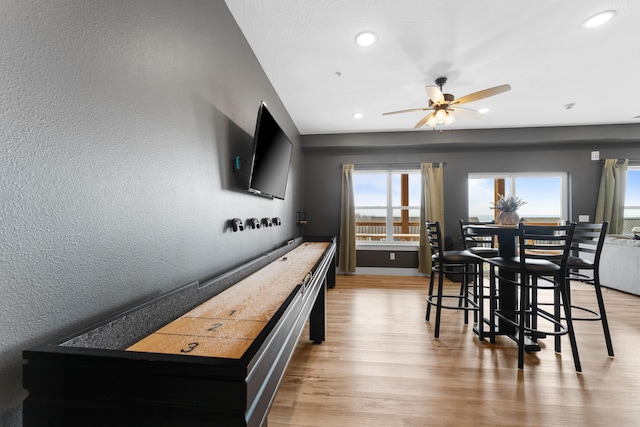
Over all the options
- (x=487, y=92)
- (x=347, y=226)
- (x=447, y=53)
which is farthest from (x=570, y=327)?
(x=347, y=226)

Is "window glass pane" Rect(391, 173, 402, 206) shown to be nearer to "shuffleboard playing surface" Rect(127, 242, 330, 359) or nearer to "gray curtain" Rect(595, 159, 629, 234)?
"gray curtain" Rect(595, 159, 629, 234)

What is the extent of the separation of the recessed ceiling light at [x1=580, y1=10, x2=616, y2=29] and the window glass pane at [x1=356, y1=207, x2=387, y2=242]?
3656 mm

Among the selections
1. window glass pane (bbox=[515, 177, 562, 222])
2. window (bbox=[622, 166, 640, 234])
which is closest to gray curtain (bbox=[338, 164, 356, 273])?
window glass pane (bbox=[515, 177, 562, 222])

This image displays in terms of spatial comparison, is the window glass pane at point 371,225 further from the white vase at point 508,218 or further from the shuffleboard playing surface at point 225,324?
the shuffleboard playing surface at point 225,324

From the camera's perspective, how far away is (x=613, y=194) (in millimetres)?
4652

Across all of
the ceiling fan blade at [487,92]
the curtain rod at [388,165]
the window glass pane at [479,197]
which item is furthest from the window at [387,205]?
the ceiling fan blade at [487,92]

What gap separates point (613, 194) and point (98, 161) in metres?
6.81

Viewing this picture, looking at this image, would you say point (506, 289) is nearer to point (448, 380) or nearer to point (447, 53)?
point (448, 380)

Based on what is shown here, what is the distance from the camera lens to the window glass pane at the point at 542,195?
5.05 m

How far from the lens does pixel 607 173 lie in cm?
467

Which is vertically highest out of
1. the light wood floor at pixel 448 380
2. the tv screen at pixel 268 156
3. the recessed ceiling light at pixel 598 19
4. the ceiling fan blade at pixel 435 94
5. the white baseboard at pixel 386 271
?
the recessed ceiling light at pixel 598 19

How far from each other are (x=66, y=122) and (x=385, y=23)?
2144mm

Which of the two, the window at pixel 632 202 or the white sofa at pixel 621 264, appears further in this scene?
the window at pixel 632 202

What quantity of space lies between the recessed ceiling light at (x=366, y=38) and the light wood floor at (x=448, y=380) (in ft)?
8.45
